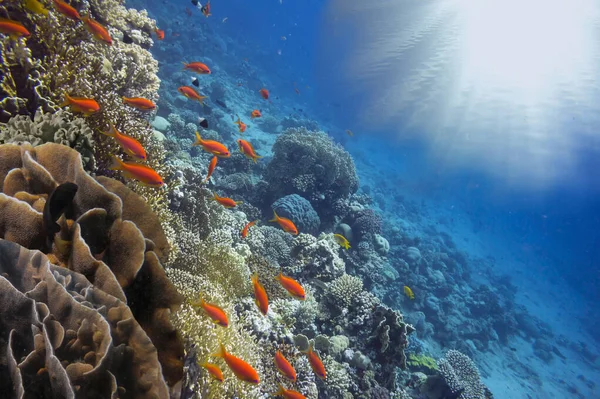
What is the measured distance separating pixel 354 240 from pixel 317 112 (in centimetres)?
4615

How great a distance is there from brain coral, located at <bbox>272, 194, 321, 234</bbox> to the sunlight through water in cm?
3043

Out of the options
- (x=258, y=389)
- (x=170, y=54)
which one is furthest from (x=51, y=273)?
(x=170, y=54)

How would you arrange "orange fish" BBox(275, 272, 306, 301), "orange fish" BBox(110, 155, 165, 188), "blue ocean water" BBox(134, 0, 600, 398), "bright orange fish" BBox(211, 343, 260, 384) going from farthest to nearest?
1. "blue ocean water" BBox(134, 0, 600, 398)
2. "orange fish" BBox(275, 272, 306, 301)
3. "orange fish" BBox(110, 155, 165, 188)
4. "bright orange fish" BBox(211, 343, 260, 384)

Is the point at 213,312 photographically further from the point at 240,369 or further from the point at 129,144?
the point at 129,144

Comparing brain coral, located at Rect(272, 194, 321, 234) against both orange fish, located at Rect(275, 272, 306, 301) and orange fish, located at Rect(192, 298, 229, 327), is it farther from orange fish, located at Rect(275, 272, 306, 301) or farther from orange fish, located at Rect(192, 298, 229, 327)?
orange fish, located at Rect(192, 298, 229, 327)

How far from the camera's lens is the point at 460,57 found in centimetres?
3481

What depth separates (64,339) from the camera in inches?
65.9

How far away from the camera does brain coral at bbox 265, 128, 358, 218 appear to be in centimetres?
1263

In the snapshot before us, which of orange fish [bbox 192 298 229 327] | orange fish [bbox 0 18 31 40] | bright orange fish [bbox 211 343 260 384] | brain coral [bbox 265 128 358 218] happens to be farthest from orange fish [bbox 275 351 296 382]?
brain coral [bbox 265 128 358 218]

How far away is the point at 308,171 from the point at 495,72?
111ft

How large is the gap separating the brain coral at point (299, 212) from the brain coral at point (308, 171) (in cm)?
98

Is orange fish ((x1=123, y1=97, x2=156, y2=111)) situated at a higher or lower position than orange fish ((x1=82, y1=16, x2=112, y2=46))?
lower

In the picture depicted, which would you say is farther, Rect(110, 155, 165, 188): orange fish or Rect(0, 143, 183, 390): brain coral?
Rect(110, 155, 165, 188): orange fish

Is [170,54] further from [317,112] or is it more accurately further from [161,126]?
[317,112]
